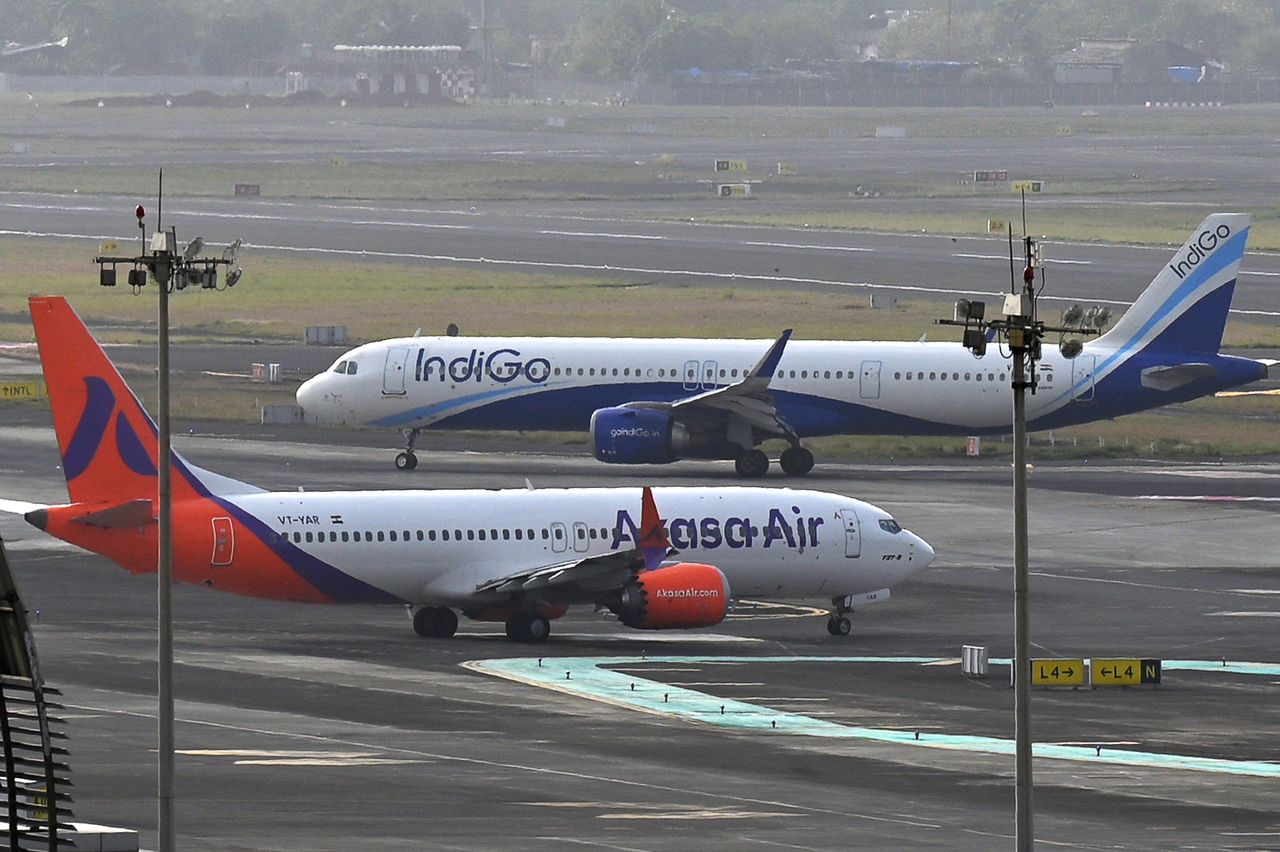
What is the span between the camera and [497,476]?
8762cm

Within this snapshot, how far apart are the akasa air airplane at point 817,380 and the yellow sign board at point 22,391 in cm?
1991

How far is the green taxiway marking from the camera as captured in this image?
4831 cm

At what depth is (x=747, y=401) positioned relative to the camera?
8838cm

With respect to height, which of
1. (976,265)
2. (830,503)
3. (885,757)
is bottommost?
(885,757)

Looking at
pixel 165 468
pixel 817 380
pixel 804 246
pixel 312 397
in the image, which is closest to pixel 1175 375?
pixel 817 380

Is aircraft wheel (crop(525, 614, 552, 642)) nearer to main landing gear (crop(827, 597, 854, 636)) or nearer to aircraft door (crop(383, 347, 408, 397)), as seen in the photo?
main landing gear (crop(827, 597, 854, 636))

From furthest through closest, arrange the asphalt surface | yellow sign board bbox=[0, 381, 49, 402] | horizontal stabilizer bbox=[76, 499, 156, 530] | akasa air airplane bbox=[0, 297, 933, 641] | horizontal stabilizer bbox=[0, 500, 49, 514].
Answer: yellow sign board bbox=[0, 381, 49, 402], horizontal stabilizer bbox=[0, 500, 49, 514], akasa air airplane bbox=[0, 297, 933, 641], horizontal stabilizer bbox=[76, 499, 156, 530], the asphalt surface

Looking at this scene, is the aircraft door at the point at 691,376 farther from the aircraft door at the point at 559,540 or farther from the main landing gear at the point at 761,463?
the aircraft door at the point at 559,540

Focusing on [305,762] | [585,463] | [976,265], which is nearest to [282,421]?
[585,463]

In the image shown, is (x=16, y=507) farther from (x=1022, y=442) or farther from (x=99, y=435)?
(x=1022, y=442)

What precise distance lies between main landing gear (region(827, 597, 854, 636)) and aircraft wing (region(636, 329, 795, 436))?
22.9 metres

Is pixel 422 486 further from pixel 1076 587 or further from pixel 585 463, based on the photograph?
pixel 1076 587

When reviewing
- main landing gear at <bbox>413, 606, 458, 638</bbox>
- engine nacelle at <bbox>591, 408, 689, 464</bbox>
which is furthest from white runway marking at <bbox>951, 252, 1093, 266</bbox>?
main landing gear at <bbox>413, 606, 458, 638</bbox>

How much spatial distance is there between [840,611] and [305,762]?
22154mm
